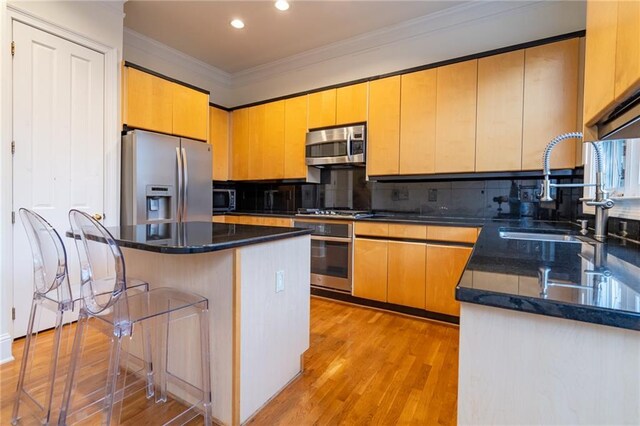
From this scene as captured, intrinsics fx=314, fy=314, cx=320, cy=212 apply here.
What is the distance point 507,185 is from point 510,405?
2.68 metres

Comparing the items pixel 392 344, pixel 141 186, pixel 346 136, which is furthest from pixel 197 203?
pixel 392 344

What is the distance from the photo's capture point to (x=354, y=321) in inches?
109

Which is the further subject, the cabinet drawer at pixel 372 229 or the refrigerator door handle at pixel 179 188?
the refrigerator door handle at pixel 179 188

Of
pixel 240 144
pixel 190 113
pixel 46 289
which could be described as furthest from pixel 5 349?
pixel 240 144

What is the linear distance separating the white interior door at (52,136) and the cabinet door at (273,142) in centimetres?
180

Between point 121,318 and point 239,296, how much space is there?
18.6 inches

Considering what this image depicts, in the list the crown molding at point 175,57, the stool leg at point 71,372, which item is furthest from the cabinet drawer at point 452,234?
the crown molding at point 175,57

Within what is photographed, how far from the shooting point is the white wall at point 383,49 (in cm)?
281

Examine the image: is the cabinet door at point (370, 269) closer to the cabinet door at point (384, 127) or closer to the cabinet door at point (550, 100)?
the cabinet door at point (384, 127)

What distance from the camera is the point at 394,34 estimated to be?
3.42 m

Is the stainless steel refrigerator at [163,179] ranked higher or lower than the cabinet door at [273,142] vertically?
lower

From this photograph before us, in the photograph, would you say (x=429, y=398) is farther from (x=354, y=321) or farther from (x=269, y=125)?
(x=269, y=125)

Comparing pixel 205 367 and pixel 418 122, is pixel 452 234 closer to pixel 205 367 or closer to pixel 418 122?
pixel 418 122

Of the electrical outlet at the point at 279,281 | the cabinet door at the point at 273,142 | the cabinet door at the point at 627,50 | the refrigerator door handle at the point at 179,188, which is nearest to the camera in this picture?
the cabinet door at the point at 627,50
